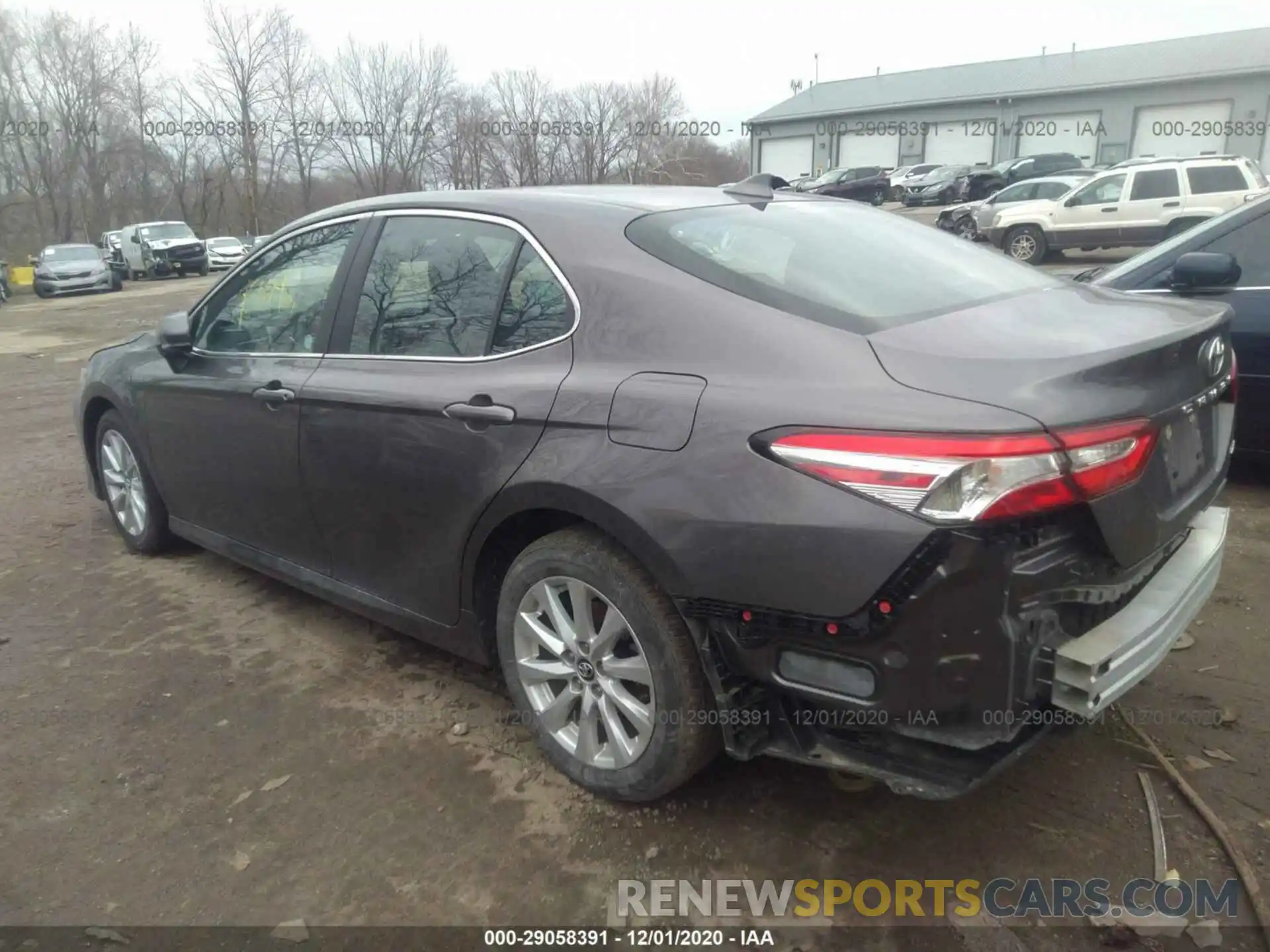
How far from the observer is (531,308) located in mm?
2736

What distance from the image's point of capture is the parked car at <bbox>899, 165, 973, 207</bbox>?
1261 inches

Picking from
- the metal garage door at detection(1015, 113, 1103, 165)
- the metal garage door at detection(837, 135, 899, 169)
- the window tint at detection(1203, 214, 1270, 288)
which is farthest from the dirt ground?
the metal garage door at detection(837, 135, 899, 169)

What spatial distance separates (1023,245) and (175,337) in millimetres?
16653

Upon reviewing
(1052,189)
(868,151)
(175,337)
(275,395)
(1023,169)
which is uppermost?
(868,151)

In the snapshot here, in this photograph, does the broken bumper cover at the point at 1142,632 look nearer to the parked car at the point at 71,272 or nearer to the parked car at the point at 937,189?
the parked car at the point at 71,272

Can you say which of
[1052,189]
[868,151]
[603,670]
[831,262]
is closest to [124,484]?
[603,670]

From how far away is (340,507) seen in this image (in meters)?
3.23

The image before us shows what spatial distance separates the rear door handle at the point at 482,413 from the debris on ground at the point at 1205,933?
205 centimetres

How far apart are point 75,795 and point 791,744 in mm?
2161

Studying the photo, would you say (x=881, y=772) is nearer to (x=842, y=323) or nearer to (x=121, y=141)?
(x=842, y=323)

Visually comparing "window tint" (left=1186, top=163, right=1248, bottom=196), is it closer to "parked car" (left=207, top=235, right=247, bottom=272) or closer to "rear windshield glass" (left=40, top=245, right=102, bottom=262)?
"rear windshield glass" (left=40, top=245, right=102, bottom=262)

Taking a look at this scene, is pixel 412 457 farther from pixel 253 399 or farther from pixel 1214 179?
pixel 1214 179

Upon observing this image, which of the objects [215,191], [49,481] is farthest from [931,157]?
[49,481]

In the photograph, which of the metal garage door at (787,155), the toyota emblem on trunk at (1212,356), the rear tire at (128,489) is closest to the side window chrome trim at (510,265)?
the toyota emblem on trunk at (1212,356)
